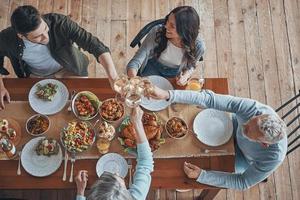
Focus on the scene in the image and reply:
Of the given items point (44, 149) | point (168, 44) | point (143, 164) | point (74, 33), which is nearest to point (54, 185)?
point (44, 149)

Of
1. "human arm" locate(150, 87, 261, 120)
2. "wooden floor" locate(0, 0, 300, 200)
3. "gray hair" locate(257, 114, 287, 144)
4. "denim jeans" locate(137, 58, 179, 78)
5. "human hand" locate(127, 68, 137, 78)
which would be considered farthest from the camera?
"wooden floor" locate(0, 0, 300, 200)

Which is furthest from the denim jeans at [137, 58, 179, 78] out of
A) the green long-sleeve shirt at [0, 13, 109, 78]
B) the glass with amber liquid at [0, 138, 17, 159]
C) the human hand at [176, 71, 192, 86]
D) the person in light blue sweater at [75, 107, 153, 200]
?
the glass with amber liquid at [0, 138, 17, 159]

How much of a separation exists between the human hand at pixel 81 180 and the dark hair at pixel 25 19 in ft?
2.64

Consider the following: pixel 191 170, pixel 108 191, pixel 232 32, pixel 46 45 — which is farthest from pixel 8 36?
pixel 232 32

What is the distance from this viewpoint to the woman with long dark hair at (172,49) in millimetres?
2125

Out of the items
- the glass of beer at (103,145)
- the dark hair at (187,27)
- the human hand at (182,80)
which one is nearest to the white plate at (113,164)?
the glass of beer at (103,145)

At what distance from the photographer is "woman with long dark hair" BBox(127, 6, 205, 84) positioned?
212 centimetres

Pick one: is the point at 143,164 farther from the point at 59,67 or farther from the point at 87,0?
the point at 87,0

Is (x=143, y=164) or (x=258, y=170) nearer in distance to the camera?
(x=143, y=164)

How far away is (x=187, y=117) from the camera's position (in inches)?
85.4

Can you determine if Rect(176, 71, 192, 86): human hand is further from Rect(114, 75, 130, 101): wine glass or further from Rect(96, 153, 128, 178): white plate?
Rect(96, 153, 128, 178): white plate

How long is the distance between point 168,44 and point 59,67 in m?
0.75

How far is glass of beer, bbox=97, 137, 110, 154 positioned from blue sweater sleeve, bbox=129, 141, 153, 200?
7.9 inches

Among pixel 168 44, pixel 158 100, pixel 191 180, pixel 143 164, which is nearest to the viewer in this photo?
pixel 143 164
